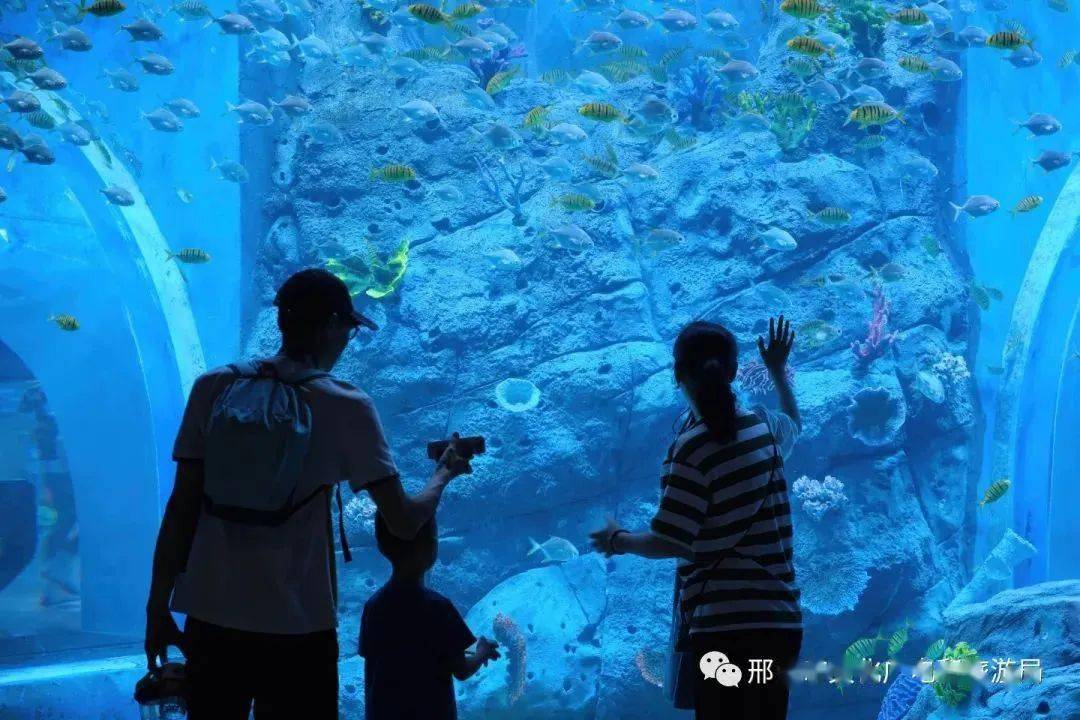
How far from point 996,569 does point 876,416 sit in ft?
10.4

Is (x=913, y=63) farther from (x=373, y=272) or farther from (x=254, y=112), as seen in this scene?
(x=254, y=112)

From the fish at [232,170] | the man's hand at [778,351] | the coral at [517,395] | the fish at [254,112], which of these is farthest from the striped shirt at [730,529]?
the fish at [232,170]

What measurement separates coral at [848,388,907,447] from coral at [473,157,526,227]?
17.2ft

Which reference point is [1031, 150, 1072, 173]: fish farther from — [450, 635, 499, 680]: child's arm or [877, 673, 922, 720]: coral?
[450, 635, 499, 680]: child's arm

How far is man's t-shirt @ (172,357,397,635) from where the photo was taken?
2014mm

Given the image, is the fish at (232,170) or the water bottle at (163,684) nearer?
the water bottle at (163,684)

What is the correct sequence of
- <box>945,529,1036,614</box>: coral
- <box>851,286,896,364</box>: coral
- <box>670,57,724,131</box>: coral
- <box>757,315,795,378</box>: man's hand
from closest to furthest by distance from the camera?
<box>757,315,795,378</box>: man's hand < <box>851,286,896,364</box>: coral < <box>945,529,1036,614</box>: coral < <box>670,57,724,131</box>: coral

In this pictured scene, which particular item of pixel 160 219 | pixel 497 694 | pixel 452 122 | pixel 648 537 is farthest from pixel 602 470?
pixel 648 537

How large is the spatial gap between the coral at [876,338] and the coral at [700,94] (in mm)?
3897

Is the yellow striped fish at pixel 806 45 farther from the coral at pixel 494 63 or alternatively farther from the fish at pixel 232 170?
the fish at pixel 232 170

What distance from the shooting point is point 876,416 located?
10.9 m

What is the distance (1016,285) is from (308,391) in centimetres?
1430

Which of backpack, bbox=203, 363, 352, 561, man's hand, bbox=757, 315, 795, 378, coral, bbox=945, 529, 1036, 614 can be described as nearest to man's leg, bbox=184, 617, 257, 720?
backpack, bbox=203, 363, 352, 561

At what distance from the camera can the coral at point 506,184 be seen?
38.9ft
